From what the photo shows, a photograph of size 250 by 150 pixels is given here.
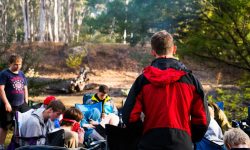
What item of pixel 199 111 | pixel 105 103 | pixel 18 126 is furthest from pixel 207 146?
pixel 105 103

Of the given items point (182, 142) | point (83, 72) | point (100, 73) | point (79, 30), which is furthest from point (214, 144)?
point (79, 30)

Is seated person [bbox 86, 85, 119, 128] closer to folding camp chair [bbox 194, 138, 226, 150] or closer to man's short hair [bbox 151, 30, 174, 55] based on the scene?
folding camp chair [bbox 194, 138, 226, 150]

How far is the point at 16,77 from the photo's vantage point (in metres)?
5.39

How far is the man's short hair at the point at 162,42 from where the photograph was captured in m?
2.41

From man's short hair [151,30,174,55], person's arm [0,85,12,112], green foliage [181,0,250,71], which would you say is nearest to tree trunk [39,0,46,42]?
green foliage [181,0,250,71]

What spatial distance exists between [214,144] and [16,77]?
288cm

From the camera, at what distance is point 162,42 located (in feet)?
7.93

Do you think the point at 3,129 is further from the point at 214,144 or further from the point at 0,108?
the point at 214,144

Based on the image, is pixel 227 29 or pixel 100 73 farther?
pixel 100 73

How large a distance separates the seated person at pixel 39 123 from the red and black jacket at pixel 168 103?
5.49 ft

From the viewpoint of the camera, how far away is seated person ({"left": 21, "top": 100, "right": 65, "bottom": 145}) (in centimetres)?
386

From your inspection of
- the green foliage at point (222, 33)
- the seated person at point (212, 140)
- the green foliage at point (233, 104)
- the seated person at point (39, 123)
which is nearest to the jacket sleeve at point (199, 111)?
the seated person at point (212, 140)

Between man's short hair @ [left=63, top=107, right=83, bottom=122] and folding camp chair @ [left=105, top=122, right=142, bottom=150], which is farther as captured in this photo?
man's short hair @ [left=63, top=107, right=83, bottom=122]

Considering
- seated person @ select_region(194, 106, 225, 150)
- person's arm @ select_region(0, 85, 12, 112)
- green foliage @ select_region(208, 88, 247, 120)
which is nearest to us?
seated person @ select_region(194, 106, 225, 150)
